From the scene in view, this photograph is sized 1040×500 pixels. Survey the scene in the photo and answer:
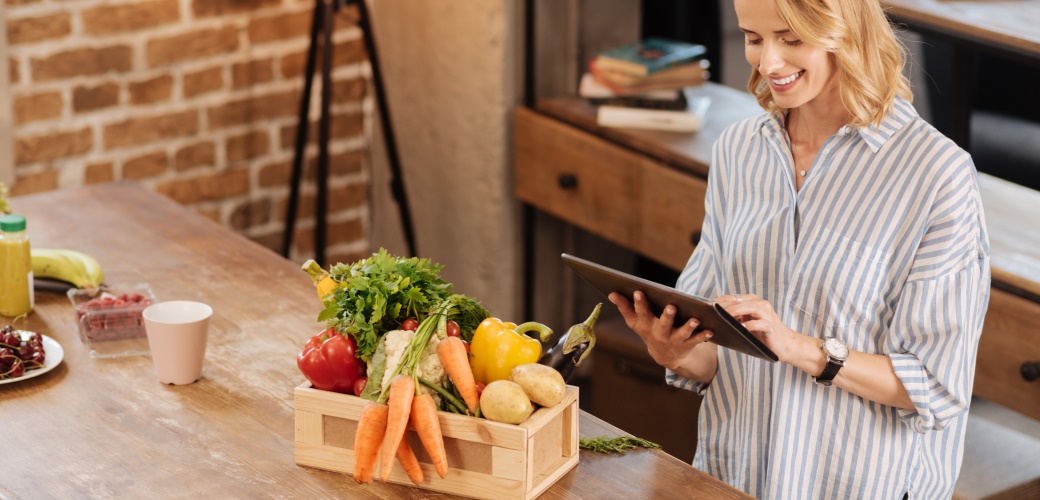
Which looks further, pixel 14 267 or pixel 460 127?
pixel 460 127

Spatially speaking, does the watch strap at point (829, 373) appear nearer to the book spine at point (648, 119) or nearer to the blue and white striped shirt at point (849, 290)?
the blue and white striped shirt at point (849, 290)

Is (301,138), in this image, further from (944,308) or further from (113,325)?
(944,308)

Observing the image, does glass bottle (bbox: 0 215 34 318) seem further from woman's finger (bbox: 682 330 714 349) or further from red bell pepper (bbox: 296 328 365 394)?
woman's finger (bbox: 682 330 714 349)

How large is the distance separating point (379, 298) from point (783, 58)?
661 millimetres

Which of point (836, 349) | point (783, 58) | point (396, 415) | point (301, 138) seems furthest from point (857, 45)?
point (301, 138)

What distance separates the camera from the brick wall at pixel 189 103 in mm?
3492

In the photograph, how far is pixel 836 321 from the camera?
1.86 meters

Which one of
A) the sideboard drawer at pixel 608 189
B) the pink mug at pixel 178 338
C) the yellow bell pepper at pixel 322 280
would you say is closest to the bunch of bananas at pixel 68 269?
the pink mug at pixel 178 338

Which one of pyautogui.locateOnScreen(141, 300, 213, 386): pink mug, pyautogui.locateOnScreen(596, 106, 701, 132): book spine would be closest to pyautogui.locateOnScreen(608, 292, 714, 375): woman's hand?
pyautogui.locateOnScreen(141, 300, 213, 386): pink mug

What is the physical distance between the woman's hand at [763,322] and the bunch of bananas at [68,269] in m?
1.20

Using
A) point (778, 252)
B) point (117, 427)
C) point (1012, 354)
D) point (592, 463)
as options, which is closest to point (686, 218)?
point (1012, 354)

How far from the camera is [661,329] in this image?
1819mm

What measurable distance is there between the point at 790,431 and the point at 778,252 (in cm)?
27

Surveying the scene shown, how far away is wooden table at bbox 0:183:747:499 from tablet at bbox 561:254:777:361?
7.5 inches
